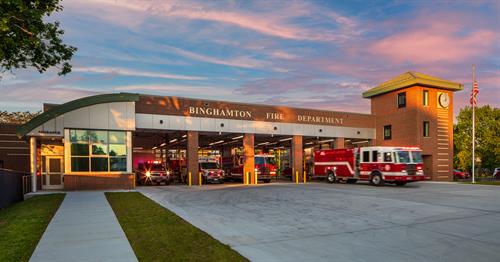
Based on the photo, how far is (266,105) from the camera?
110 feet

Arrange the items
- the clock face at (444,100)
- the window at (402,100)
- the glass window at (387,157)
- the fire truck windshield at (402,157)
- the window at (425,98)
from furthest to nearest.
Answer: the window at (402,100)
the clock face at (444,100)
the window at (425,98)
the glass window at (387,157)
the fire truck windshield at (402,157)

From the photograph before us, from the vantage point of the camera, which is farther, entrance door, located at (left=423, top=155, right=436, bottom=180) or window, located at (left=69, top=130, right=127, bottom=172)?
entrance door, located at (left=423, top=155, right=436, bottom=180)

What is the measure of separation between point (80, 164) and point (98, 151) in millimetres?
1412

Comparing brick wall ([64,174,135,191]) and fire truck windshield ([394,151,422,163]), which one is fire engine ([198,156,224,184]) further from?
fire truck windshield ([394,151,422,163])

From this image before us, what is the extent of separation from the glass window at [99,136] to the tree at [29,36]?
9.37 m

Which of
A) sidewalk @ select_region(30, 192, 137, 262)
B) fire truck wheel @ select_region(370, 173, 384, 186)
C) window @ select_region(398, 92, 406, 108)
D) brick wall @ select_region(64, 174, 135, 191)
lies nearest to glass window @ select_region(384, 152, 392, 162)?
fire truck wheel @ select_region(370, 173, 384, 186)

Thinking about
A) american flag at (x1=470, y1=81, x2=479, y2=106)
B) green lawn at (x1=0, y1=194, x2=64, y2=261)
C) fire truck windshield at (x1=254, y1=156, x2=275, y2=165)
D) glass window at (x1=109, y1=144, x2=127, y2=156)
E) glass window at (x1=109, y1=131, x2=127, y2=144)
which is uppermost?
american flag at (x1=470, y1=81, x2=479, y2=106)

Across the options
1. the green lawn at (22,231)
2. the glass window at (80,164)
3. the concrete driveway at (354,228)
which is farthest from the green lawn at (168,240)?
the glass window at (80,164)

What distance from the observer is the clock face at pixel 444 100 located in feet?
119

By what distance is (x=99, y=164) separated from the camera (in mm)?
24578

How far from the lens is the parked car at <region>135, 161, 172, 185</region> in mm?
31516

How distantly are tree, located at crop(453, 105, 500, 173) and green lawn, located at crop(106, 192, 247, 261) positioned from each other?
5200 centimetres

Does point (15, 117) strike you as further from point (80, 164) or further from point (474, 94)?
point (474, 94)

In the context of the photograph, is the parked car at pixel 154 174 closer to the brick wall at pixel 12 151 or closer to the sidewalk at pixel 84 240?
the sidewalk at pixel 84 240
